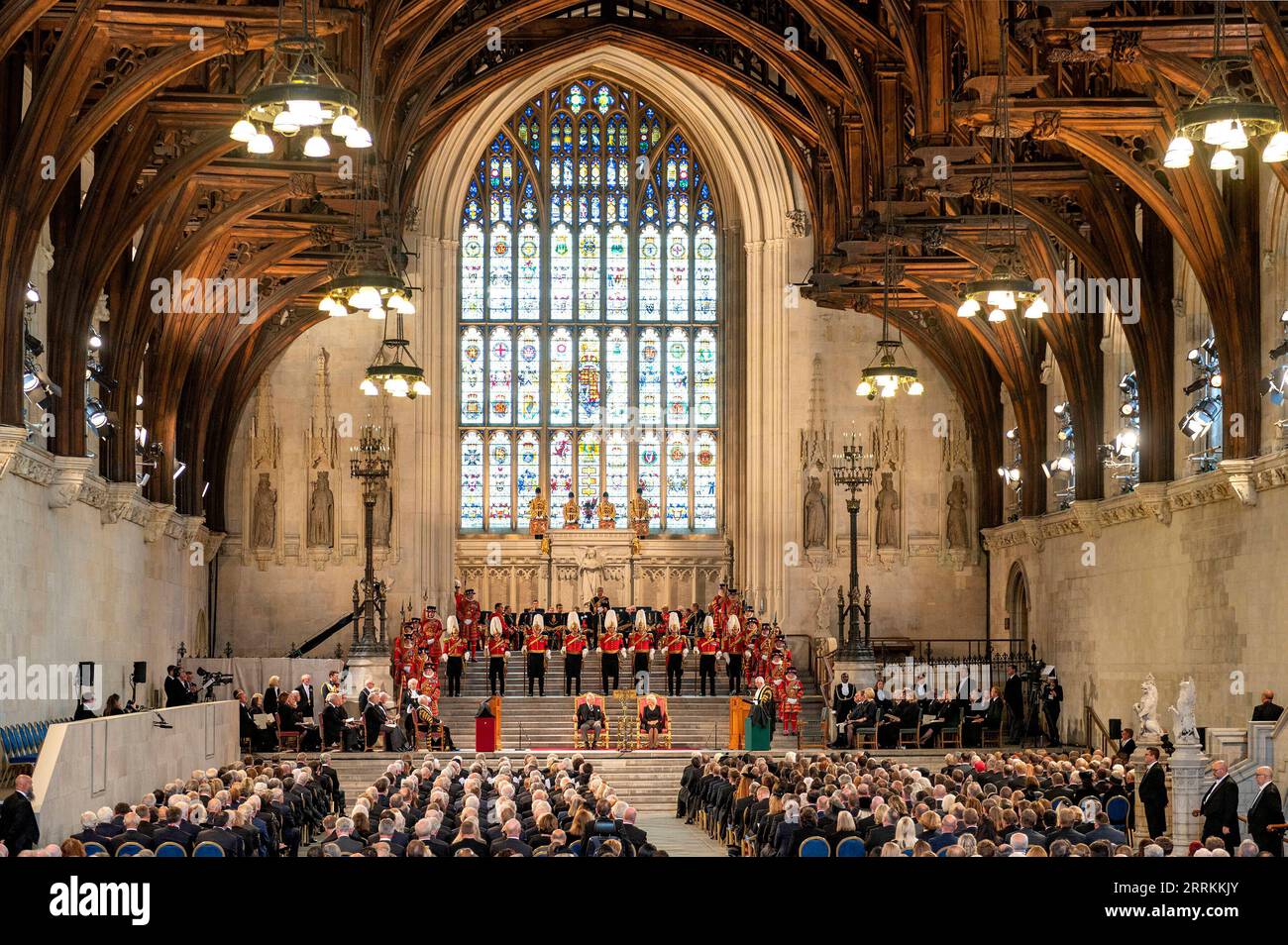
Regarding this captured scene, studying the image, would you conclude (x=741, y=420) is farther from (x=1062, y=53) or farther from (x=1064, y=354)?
(x=1062, y=53)

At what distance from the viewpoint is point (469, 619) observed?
38.7m

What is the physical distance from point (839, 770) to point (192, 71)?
14.3 metres

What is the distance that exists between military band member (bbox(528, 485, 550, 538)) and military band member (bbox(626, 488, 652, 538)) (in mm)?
2117

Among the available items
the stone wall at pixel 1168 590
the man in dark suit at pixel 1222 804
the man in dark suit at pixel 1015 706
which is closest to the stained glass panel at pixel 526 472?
the stone wall at pixel 1168 590

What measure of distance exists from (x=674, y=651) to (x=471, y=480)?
1044 cm

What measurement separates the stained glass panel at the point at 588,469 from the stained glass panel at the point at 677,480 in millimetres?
1805

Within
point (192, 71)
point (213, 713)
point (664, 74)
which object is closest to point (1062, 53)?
point (192, 71)

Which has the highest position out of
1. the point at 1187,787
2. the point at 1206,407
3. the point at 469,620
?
the point at 1206,407

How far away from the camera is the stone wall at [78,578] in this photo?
2408cm

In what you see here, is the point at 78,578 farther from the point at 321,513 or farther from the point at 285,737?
the point at 321,513

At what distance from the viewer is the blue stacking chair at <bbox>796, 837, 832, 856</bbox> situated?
15.7 meters

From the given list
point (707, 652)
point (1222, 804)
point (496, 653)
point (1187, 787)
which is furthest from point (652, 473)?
point (1222, 804)

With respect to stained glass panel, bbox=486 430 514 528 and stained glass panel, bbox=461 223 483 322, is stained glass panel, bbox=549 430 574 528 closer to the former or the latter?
stained glass panel, bbox=486 430 514 528

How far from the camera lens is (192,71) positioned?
26.6 meters
